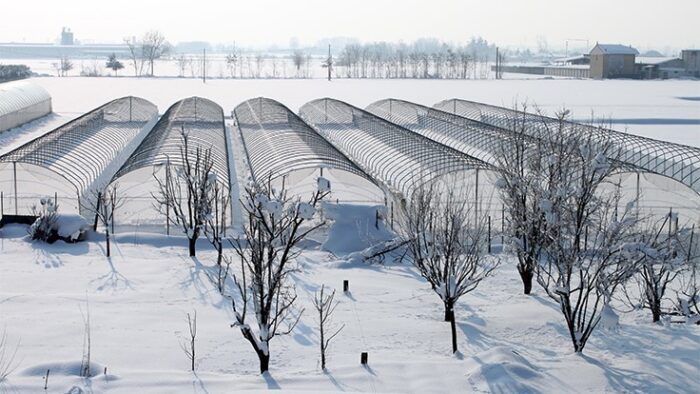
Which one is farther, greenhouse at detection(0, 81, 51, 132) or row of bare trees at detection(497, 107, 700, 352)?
greenhouse at detection(0, 81, 51, 132)

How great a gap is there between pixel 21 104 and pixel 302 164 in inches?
1047

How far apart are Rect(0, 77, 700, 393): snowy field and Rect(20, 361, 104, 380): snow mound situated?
18 millimetres

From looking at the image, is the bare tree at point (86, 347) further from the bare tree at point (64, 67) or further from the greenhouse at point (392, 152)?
the bare tree at point (64, 67)

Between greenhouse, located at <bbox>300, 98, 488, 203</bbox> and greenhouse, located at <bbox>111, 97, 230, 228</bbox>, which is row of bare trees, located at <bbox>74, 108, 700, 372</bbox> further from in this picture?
greenhouse, located at <bbox>111, 97, 230, 228</bbox>

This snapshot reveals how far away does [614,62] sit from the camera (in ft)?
312

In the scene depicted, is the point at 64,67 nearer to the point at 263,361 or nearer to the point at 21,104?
the point at 21,104

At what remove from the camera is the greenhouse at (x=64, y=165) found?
82.7 feet

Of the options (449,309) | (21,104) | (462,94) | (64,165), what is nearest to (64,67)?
(462,94)

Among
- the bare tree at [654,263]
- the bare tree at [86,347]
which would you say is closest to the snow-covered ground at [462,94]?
the bare tree at [654,263]

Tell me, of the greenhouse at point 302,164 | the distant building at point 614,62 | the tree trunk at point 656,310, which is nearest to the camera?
the tree trunk at point 656,310

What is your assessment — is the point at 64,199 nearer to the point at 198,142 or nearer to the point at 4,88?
the point at 198,142

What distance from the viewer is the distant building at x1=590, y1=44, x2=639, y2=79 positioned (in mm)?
94750

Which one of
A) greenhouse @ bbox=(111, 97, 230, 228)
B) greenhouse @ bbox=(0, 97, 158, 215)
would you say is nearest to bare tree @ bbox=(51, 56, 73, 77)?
greenhouse @ bbox=(0, 97, 158, 215)

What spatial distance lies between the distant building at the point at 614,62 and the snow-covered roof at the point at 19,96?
63.1 m
